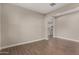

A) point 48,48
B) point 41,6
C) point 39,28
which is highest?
point 41,6

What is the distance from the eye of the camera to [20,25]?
1.62 metres

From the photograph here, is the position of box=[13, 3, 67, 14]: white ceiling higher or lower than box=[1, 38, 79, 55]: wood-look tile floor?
higher

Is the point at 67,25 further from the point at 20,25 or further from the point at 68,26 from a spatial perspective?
the point at 20,25

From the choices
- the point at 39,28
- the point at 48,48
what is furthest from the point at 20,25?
the point at 48,48

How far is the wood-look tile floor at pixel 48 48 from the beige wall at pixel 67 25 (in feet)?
0.39

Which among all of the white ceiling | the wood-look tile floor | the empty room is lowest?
the wood-look tile floor

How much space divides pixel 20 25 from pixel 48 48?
69cm

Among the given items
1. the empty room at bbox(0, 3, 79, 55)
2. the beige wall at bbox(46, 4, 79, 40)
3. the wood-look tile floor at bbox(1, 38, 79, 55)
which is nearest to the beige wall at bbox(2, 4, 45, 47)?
the empty room at bbox(0, 3, 79, 55)

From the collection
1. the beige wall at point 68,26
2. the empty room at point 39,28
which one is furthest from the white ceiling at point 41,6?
the beige wall at point 68,26

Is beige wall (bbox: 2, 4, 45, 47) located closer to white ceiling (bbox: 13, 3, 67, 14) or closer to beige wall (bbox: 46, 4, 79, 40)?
white ceiling (bbox: 13, 3, 67, 14)

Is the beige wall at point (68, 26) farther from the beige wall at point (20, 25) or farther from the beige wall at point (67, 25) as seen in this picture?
the beige wall at point (20, 25)

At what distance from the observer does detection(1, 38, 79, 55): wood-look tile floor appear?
5.23 feet
